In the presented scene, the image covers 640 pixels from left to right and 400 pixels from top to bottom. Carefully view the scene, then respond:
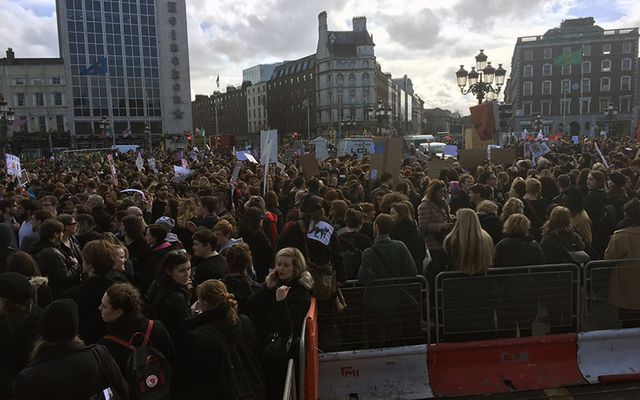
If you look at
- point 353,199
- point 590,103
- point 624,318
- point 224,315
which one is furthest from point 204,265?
point 590,103

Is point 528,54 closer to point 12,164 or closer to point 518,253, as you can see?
point 12,164

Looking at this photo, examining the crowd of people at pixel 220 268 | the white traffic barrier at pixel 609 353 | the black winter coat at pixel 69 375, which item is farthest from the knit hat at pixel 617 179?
the black winter coat at pixel 69 375

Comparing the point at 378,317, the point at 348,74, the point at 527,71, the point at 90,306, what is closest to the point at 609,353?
the point at 378,317

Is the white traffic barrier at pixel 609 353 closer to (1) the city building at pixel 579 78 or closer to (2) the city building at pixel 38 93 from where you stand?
(2) the city building at pixel 38 93

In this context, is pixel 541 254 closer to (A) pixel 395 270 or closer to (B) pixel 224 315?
(A) pixel 395 270

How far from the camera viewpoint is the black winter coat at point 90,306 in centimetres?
418

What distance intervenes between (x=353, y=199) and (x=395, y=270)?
14.9ft

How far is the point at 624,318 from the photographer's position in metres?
5.94

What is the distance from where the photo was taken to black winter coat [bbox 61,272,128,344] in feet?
13.7

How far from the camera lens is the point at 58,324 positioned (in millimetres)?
3021

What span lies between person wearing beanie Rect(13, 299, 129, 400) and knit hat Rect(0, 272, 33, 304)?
789 mm

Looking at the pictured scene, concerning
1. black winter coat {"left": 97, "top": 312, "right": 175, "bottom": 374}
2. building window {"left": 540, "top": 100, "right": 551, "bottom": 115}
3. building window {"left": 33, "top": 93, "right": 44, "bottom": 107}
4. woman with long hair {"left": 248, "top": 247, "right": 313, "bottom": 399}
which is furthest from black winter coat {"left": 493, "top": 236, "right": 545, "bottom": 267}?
building window {"left": 540, "top": 100, "right": 551, "bottom": 115}

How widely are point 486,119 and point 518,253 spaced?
10416mm

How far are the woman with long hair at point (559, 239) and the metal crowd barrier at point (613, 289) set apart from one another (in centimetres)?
33
